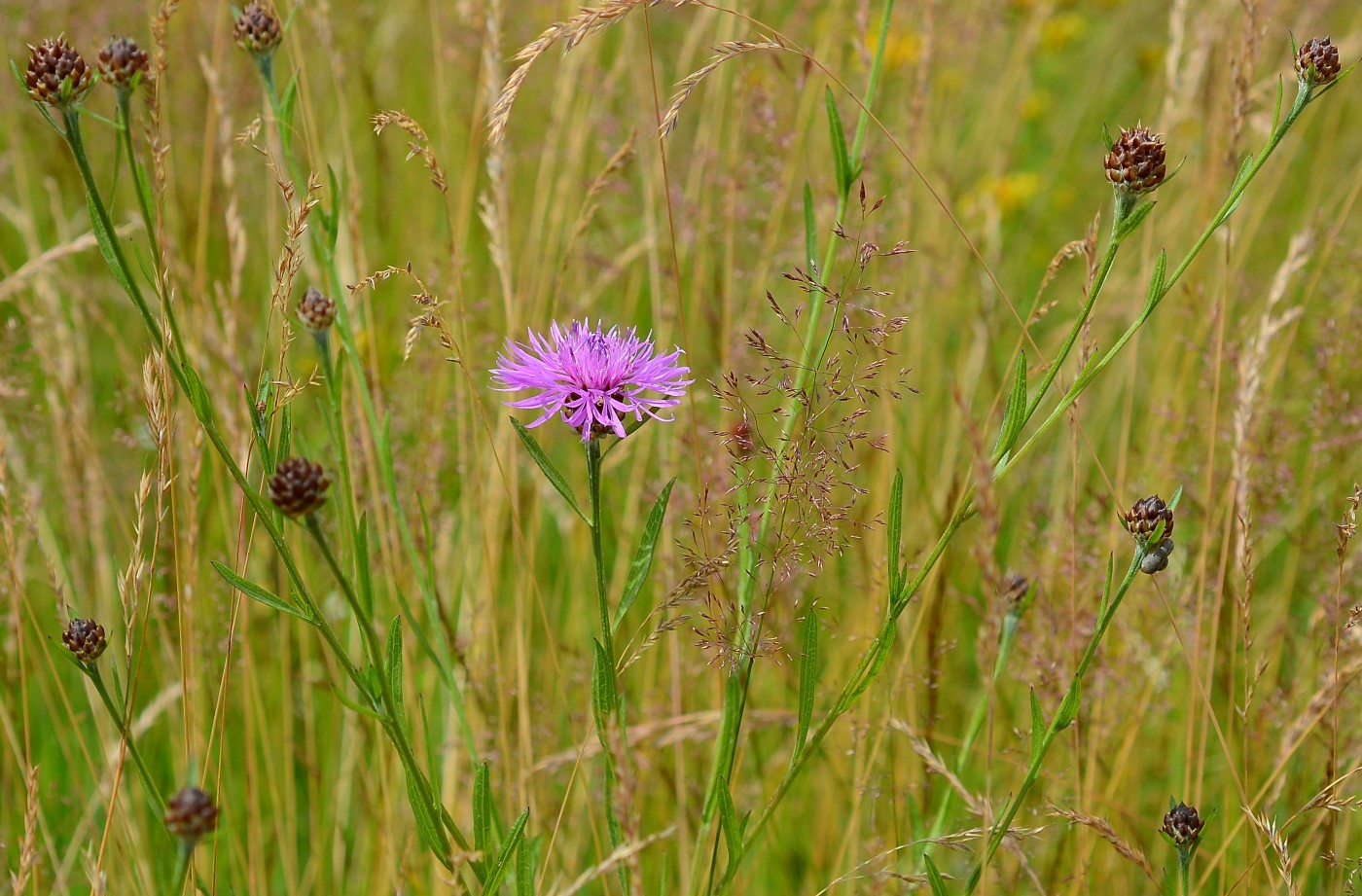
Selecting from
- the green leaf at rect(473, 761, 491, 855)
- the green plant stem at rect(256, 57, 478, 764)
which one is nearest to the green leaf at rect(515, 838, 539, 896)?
the green leaf at rect(473, 761, 491, 855)

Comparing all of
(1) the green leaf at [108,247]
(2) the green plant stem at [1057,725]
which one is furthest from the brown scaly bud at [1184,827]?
(1) the green leaf at [108,247]

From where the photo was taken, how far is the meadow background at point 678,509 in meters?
1.47

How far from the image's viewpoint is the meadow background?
1471mm

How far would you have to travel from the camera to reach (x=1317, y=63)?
1.14 meters

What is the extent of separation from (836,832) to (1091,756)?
50 cm

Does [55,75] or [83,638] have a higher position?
[55,75]

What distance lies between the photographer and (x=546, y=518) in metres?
2.68

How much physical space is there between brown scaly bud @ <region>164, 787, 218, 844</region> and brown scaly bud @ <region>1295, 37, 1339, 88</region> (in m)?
1.18

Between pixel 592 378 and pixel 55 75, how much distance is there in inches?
22.0

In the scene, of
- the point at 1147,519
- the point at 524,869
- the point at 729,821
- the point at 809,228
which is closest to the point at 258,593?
the point at 524,869

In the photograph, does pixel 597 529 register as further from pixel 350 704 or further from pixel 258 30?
pixel 258 30

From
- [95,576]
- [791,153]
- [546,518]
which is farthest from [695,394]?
[95,576]

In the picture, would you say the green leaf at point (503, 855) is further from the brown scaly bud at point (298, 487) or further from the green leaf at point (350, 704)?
the brown scaly bud at point (298, 487)

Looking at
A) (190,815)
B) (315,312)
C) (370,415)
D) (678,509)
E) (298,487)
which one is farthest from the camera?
(678,509)
